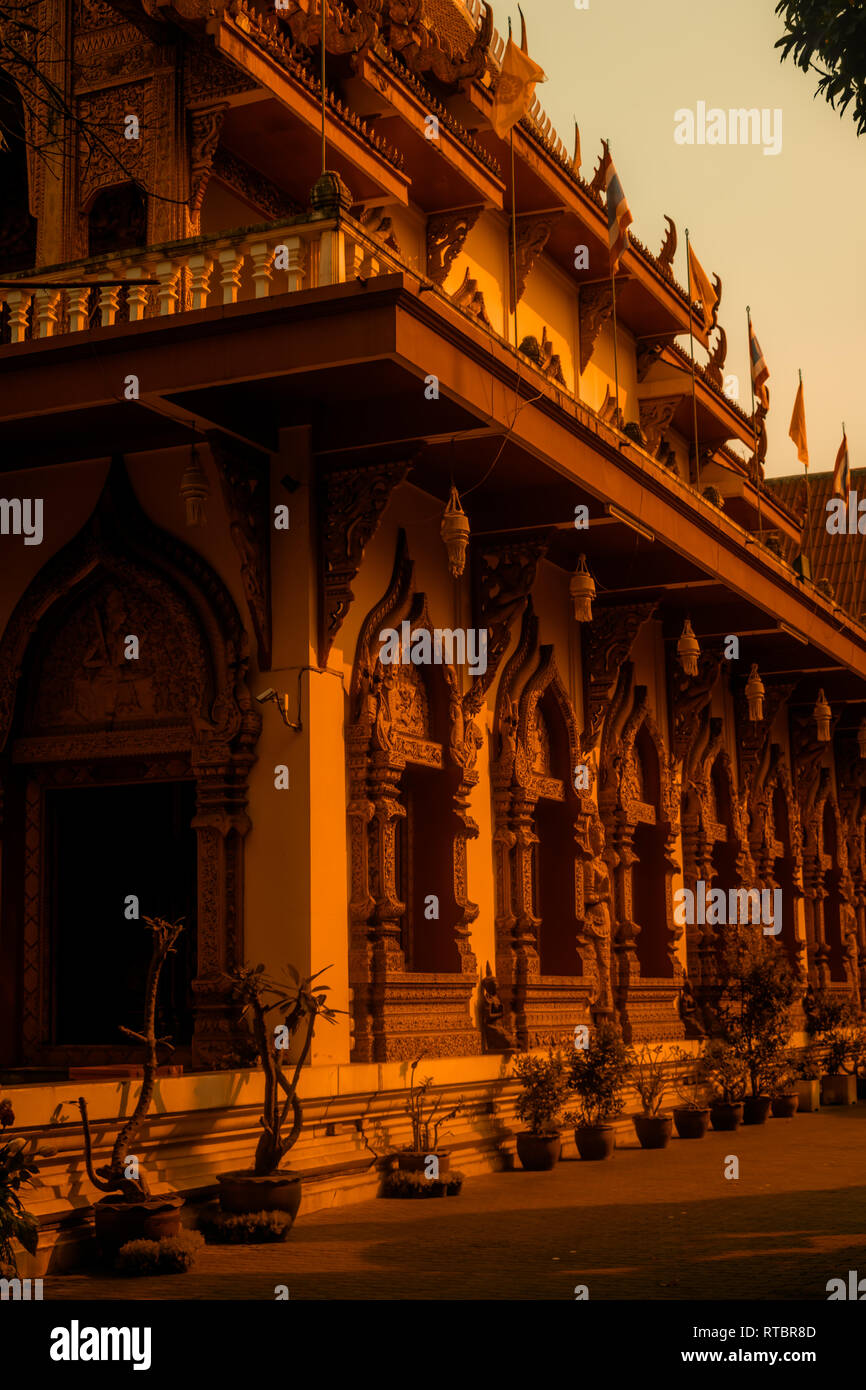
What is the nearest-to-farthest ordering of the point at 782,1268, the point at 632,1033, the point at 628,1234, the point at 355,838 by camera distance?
the point at 782,1268
the point at 628,1234
the point at 355,838
the point at 632,1033

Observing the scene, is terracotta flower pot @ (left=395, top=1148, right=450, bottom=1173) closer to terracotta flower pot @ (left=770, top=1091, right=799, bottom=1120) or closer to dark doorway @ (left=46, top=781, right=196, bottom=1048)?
dark doorway @ (left=46, top=781, right=196, bottom=1048)

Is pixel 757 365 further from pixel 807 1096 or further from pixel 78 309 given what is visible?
pixel 78 309

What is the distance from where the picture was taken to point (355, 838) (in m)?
12.5

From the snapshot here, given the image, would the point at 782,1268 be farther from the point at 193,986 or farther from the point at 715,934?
the point at 715,934

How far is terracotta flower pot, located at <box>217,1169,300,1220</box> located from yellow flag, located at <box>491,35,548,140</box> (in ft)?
30.1

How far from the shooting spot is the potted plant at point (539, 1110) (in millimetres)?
13523

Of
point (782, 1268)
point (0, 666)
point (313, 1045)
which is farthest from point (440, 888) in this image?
point (782, 1268)

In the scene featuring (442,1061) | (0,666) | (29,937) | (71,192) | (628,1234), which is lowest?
(628,1234)

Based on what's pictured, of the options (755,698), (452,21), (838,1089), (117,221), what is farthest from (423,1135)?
(452,21)

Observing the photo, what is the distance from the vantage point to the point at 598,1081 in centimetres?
1425

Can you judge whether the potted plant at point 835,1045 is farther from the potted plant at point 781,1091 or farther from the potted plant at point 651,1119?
the potted plant at point 651,1119

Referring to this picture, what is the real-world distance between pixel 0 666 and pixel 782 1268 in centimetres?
769

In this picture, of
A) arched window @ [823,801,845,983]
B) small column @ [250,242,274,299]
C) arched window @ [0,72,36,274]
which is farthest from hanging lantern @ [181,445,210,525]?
arched window @ [823,801,845,983]

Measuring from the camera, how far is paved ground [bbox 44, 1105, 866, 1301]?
7934 mm
